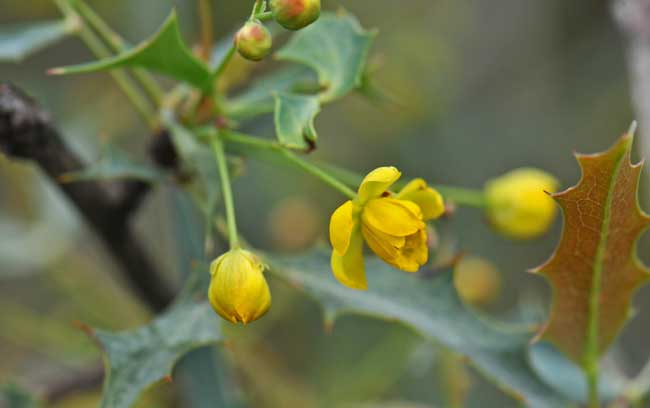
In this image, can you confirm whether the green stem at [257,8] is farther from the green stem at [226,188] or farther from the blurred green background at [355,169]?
the blurred green background at [355,169]

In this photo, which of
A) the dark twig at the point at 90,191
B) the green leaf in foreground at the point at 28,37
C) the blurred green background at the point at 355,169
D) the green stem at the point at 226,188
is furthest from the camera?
the blurred green background at the point at 355,169

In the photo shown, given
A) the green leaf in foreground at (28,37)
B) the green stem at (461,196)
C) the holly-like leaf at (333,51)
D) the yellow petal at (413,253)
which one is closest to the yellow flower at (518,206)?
the green stem at (461,196)

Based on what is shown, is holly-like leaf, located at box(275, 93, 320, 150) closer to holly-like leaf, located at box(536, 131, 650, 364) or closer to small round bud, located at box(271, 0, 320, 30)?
small round bud, located at box(271, 0, 320, 30)

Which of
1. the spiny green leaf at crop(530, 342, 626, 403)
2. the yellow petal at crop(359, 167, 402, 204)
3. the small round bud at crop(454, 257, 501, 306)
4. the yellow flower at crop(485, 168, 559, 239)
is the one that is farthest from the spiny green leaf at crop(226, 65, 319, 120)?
the small round bud at crop(454, 257, 501, 306)

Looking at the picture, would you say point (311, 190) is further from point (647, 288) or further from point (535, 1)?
point (647, 288)

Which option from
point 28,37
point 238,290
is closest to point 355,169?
point 28,37

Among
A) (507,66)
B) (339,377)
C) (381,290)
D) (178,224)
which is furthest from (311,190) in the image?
(381,290)
